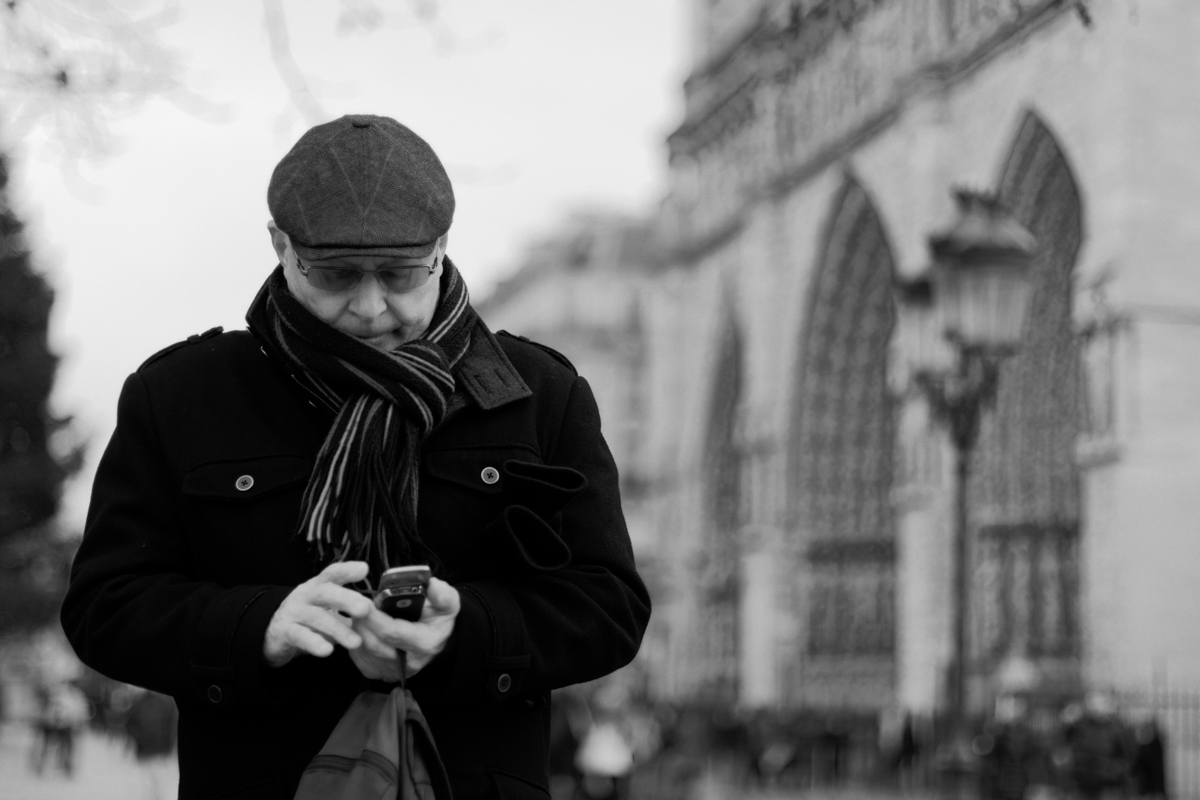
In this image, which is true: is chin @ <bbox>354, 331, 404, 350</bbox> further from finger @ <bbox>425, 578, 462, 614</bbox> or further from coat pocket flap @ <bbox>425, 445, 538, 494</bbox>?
finger @ <bbox>425, 578, 462, 614</bbox>

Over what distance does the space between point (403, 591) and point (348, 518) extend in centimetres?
20

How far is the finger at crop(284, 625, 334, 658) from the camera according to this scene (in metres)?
2.12

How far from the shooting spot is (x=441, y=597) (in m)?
2.16

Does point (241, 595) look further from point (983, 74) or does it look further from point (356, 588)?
point (983, 74)

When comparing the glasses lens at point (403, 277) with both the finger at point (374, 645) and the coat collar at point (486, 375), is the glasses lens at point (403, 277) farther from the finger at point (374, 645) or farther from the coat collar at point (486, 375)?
the finger at point (374, 645)

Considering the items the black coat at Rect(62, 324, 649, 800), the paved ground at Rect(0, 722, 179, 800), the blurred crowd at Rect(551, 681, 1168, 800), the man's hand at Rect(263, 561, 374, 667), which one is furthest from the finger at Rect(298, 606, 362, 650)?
the blurred crowd at Rect(551, 681, 1168, 800)

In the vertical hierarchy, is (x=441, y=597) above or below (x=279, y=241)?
below

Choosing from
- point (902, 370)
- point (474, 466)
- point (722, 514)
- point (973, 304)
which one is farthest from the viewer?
point (722, 514)

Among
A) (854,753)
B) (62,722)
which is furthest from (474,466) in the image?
(854,753)

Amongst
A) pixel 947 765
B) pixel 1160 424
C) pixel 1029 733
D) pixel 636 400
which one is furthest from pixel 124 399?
pixel 636 400

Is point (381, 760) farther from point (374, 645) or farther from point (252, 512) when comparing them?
point (252, 512)

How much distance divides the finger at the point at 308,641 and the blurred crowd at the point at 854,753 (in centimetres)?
1116

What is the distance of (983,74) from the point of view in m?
27.2

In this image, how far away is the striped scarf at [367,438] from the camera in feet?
7.46
